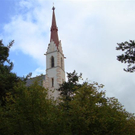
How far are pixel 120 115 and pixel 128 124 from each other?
25.8 inches

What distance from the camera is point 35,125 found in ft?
35.9

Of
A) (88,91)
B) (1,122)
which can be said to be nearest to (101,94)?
(88,91)

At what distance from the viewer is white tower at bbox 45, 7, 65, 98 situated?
35.3m

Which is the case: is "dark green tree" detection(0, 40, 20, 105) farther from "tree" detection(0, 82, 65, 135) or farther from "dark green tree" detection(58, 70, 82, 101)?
"dark green tree" detection(58, 70, 82, 101)

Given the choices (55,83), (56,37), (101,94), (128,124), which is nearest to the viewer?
(128,124)

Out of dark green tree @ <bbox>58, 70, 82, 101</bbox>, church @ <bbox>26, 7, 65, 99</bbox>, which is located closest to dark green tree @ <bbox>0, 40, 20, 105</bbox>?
dark green tree @ <bbox>58, 70, 82, 101</bbox>

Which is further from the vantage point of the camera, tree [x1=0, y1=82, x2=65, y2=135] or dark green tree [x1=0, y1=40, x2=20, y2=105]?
dark green tree [x1=0, y1=40, x2=20, y2=105]

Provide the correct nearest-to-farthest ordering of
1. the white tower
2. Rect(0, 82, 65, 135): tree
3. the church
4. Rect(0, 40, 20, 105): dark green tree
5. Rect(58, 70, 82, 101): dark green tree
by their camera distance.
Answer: Rect(0, 82, 65, 135): tree, Rect(0, 40, 20, 105): dark green tree, Rect(58, 70, 82, 101): dark green tree, the church, the white tower

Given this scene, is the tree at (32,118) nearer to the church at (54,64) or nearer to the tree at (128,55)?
the tree at (128,55)

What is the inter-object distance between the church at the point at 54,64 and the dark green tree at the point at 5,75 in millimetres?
16449

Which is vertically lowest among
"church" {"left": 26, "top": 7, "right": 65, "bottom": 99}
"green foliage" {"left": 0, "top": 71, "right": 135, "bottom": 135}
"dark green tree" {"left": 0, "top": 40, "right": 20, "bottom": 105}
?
"green foliage" {"left": 0, "top": 71, "right": 135, "bottom": 135}

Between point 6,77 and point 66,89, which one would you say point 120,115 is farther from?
point 66,89

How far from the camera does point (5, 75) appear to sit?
15.9m

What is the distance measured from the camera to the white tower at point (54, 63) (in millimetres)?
35312
